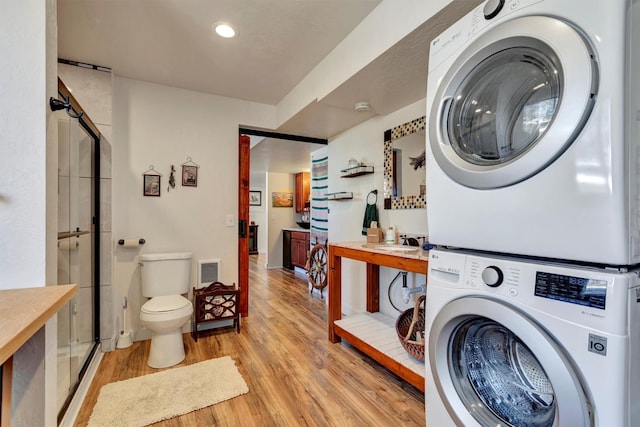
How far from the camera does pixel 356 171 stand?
9.44 feet

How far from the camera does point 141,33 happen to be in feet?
6.35

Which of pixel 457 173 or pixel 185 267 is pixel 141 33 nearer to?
pixel 185 267

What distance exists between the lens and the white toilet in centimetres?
211

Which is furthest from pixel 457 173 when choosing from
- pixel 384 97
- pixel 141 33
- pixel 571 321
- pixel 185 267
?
pixel 185 267

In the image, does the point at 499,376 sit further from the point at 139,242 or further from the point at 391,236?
the point at 139,242

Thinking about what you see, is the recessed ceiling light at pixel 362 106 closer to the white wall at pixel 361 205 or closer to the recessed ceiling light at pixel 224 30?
the white wall at pixel 361 205

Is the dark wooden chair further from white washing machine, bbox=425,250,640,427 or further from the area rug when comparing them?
white washing machine, bbox=425,250,640,427

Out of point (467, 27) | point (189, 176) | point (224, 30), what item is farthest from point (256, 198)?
point (467, 27)

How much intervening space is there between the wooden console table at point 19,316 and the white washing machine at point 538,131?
1255 millimetres

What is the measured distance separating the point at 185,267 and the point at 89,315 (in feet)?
2.37

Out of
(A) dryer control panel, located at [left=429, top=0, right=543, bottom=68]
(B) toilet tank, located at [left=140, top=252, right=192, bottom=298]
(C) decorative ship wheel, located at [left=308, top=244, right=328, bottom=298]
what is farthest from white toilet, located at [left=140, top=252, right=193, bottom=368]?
(A) dryer control panel, located at [left=429, top=0, right=543, bottom=68]

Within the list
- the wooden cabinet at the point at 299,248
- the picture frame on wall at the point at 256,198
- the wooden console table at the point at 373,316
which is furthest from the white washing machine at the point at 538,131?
the picture frame on wall at the point at 256,198

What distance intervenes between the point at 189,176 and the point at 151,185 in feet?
1.08

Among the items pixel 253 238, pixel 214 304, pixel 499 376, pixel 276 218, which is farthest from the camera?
pixel 253 238
